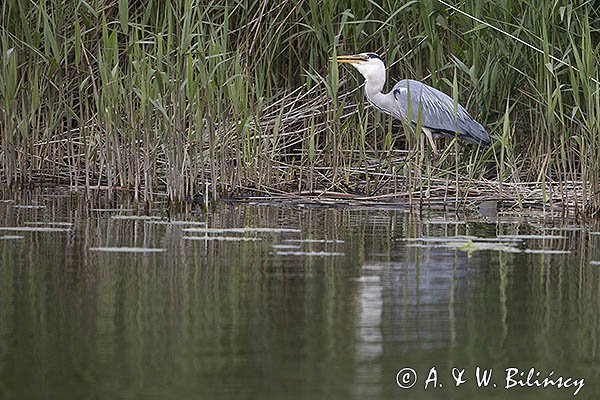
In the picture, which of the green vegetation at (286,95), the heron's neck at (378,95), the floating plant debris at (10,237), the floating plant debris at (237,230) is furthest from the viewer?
the heron's neck at (378,95)

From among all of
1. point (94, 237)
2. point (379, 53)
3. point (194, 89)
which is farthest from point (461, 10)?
point (94, 237)

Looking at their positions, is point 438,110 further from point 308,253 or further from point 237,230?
point 308,253

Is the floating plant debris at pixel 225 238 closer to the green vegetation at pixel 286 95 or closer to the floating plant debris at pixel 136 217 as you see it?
the floating plant debris at pixel 136 217

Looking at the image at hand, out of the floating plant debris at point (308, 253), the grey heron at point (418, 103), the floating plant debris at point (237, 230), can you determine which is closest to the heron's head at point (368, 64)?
the grey heron at point (418, 103)

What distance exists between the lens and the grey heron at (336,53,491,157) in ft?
30.0

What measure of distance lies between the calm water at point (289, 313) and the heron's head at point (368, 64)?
9.10 ft

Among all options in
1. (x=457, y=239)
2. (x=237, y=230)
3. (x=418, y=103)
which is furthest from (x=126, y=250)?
(x=418, y=103)

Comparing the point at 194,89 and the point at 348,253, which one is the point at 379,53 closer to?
the point at 194,89

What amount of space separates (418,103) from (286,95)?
1.46 metres

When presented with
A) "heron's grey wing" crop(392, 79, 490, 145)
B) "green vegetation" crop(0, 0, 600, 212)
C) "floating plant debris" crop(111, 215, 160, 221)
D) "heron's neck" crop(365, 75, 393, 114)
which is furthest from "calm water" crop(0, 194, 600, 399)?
"heron's neck" crop(365, 75, 393, 114)

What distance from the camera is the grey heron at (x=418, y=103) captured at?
30.0ft

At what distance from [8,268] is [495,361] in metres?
2.30

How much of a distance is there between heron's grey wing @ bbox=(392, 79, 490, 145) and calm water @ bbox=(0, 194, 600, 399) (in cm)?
224

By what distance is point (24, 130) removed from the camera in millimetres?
8492
